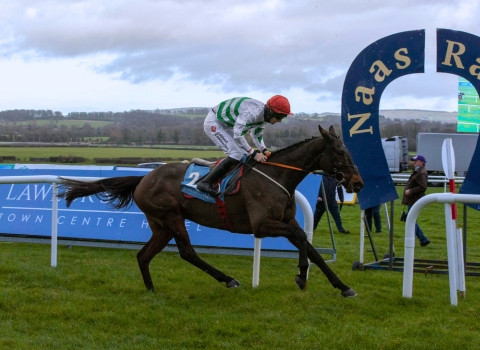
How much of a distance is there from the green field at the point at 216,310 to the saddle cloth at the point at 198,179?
926 mm

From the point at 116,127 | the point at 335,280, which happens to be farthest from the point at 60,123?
the point at 335,280

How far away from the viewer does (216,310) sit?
5531 millimetres

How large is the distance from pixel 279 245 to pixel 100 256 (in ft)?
7.72

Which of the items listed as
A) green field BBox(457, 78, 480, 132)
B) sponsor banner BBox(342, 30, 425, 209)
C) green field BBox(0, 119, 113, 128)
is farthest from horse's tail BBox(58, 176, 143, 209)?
A: green field BBox(0, 119, 113, 128)

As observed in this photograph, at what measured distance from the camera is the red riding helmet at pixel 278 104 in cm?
607

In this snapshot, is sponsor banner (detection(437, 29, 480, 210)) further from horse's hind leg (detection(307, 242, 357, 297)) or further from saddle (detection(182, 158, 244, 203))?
saddle (detection(182, 158, 244, 203))

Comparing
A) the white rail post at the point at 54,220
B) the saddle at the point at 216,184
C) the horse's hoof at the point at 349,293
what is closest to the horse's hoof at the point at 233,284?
the saddle at the point at 216,184

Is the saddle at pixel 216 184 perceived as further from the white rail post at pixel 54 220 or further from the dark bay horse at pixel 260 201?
the white rail post at pixel 54 220

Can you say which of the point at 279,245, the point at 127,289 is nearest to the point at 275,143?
the point at 279,245

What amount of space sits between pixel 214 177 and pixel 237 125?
57 cm

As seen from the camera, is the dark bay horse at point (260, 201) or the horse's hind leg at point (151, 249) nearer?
the dark bay horse at point (260, 201)

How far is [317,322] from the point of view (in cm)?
511

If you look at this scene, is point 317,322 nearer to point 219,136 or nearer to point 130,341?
point 130,341

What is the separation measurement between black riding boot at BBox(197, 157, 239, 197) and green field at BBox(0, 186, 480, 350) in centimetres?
99
